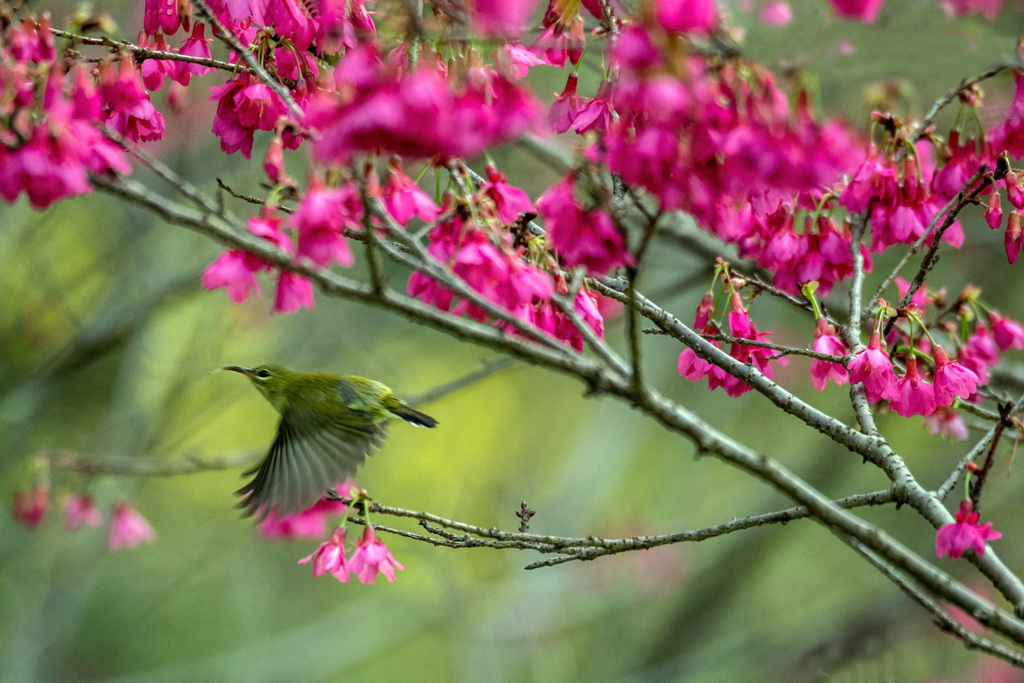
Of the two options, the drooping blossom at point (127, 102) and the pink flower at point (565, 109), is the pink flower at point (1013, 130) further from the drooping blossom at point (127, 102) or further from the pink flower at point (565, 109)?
the drooping blossom at point (127, 102)

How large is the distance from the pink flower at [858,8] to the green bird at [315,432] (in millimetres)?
1721

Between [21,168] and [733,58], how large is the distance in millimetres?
1159

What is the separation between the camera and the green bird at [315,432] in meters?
2.90

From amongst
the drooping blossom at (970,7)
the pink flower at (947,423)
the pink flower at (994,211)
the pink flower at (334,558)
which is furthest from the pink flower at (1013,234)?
the pink flower at (334,558)

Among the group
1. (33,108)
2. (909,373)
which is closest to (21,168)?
(33,108)

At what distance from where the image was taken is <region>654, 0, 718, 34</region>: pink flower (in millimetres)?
1332

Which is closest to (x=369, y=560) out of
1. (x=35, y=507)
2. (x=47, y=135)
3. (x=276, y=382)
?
(x=276, y=382)

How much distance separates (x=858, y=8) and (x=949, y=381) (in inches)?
41.3

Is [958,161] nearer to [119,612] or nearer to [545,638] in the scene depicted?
[545,638]

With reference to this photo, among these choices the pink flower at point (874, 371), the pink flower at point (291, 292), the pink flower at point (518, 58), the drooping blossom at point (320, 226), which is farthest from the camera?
the pink flower at point (874, 371)

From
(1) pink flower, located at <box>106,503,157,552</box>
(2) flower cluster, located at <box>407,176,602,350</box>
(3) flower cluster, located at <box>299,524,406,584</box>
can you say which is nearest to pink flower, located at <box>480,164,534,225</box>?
(2) flower cluster, located at <box>407,176,602,350</box>

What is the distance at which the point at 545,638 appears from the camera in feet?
23.3

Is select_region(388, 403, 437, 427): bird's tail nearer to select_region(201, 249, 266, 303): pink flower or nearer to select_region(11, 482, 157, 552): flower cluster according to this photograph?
select_region(201, 249, 266, 303): pink flower

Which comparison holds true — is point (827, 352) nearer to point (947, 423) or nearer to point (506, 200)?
point (947, 423)
